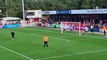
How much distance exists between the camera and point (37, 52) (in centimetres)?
2573

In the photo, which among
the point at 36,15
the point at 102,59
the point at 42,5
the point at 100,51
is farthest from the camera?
the point at 42,5

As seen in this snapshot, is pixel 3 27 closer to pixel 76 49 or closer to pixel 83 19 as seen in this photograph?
pixel 83 19

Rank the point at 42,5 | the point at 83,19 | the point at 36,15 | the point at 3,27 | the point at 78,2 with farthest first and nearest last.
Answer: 1. the point at 42,5
2. the point at 78,2
3. the point at 36,15
4. the point at 3,27
5. the point at 83,19

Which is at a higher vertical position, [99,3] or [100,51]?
[99,3]

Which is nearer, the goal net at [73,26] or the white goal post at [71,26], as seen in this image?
the goal net at [73,26]

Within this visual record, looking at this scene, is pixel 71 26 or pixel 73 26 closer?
pixel 73 26

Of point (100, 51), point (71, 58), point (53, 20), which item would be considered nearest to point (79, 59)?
point (71, 58)

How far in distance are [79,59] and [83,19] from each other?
34960mm

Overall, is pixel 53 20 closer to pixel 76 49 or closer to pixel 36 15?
pixel 36 15

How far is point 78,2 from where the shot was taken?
9131 centimetres

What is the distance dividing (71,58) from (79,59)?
805mm

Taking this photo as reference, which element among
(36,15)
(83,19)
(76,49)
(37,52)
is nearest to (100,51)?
(76,49)

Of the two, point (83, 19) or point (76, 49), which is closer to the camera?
point (76, 49)

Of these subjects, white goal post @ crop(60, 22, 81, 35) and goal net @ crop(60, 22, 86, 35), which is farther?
white goal post @ crop(60, 22, 81, 35)
